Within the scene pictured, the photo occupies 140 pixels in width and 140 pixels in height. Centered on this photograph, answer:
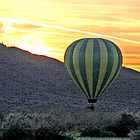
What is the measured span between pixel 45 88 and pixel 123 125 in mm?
46480

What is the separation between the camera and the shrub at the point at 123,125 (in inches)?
978

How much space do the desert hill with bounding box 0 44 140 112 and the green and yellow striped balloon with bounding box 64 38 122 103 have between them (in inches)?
477

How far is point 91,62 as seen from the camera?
39469 millimetres

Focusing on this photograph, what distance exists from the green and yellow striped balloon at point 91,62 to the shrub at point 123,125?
1432cm

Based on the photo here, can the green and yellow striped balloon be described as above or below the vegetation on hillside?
above

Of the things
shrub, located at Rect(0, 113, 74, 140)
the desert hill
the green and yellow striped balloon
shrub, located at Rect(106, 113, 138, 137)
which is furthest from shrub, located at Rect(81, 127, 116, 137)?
the desert hill

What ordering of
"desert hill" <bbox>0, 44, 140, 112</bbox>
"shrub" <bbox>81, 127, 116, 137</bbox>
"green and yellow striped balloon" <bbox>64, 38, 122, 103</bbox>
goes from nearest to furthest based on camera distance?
"shrub" <bbox>81, 127, 116, 137</bbox>, "green and yellow striped balloon" <bbox>64, 38, 122, 103</bbox>, "desert hill" <bbox>0, 44, 140, 112</bbox>

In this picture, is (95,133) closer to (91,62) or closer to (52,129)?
(52,129)

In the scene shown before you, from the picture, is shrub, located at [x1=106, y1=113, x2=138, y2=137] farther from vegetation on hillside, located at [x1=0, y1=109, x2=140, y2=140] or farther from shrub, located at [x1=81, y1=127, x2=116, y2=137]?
shrub, located at [x1=81, y1=127, x2=116, y2=137]

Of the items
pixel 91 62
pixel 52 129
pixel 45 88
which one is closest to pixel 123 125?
pixel 52 129

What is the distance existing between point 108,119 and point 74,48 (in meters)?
13.9

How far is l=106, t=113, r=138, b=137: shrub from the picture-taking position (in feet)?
81.5

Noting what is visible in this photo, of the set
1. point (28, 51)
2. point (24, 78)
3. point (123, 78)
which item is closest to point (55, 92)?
point (24, 78)

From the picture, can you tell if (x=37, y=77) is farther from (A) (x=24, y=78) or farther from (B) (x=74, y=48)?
(B) (x=74, y=48)
